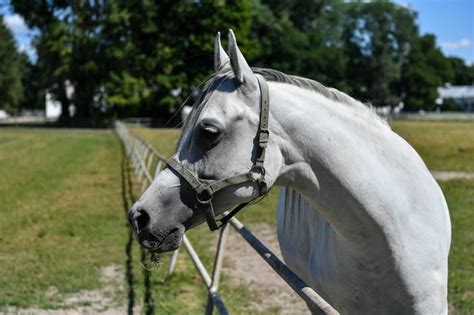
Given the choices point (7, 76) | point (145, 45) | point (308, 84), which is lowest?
point (308, 84)

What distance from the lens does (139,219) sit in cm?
212

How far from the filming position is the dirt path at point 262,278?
4.88 meters

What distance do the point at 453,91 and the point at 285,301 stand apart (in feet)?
348

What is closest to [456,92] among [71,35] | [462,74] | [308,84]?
[462,74]

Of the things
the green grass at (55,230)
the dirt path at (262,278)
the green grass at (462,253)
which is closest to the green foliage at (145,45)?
the green grass at (55,230)

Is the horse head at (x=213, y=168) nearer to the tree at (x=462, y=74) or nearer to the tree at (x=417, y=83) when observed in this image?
the tree at (x=417, y=83)

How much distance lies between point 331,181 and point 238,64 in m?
0.61

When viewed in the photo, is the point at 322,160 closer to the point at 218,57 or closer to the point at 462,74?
the point at 218,57

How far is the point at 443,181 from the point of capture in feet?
40.7

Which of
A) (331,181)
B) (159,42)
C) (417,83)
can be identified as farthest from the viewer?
(417,83)

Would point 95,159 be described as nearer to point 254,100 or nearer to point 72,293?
point 72,293

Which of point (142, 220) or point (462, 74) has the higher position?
point (462, 74)

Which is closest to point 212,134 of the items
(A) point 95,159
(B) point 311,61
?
(A) point 95,159

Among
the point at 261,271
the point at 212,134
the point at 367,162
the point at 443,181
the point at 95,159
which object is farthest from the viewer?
the point at 95,159
